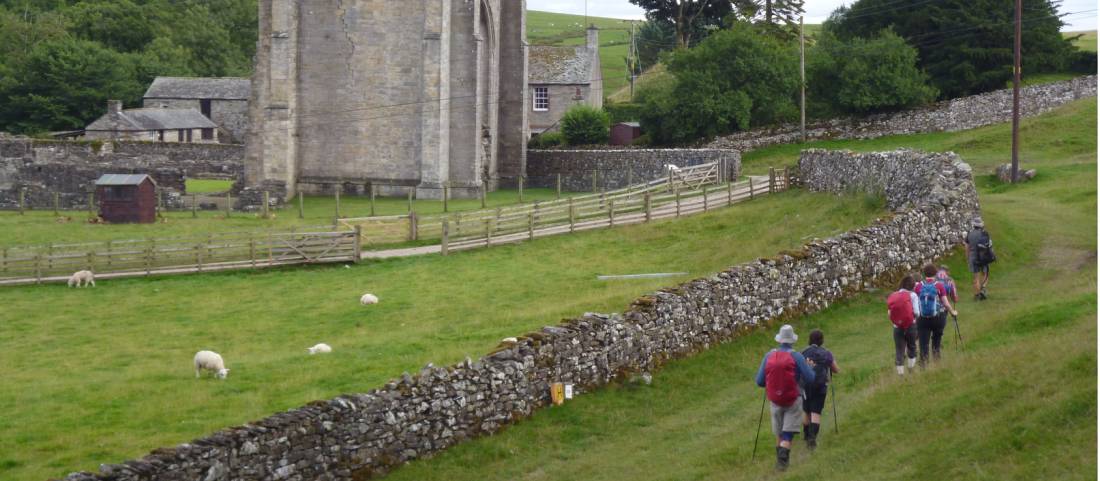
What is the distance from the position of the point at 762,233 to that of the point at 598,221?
8231 millimetres

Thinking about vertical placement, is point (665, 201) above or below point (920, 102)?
below

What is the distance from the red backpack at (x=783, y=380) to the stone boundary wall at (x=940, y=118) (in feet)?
159

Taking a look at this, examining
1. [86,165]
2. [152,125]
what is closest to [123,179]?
[86,165]

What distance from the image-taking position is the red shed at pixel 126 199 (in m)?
47.1

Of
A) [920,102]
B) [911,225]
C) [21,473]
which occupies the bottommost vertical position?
[21,473]

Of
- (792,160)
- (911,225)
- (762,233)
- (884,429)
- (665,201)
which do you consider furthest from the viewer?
(792,160)

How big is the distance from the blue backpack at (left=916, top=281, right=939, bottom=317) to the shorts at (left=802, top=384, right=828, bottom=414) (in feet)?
12.4

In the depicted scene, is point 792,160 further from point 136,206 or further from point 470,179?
point 136,206

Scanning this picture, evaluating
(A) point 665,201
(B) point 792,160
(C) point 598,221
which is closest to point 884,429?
(C) point 598,221

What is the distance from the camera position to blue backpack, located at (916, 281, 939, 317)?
17.5 metres

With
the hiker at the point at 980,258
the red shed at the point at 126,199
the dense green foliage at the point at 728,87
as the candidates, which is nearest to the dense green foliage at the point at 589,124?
the dense green foliage at the point at 728,87

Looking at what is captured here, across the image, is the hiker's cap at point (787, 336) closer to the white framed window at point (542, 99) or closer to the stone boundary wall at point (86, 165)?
the stone boundary wall at point (86, 165)

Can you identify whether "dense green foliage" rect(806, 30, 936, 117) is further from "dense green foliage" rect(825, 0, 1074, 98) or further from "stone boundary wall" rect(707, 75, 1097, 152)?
"dense green foliage" rect(825, 0, 1074, 98)

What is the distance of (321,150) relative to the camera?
5875cm
